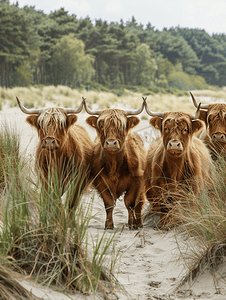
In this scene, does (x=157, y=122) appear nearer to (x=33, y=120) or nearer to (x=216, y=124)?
(x=216, y=124)

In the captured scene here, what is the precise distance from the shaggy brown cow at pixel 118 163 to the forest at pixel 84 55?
34034 mm

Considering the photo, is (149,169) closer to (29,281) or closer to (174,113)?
(174,113)

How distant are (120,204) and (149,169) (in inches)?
58.4

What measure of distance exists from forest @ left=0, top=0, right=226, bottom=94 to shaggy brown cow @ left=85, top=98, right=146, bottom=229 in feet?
112

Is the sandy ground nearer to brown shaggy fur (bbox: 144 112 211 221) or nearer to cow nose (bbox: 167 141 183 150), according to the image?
brown shaggy fur (bbox: 144 112 211 221)

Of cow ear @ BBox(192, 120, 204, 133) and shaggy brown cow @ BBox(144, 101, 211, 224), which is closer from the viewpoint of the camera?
shaggy brown cow @ BBox(144, 101, 211, 224)

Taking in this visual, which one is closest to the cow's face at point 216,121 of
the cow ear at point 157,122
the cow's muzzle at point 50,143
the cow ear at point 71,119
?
the cow ear at point 157,122

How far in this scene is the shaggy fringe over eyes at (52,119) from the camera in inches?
154

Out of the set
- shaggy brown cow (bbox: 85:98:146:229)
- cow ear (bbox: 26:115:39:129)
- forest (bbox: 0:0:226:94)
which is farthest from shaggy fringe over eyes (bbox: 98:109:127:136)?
forest (bbox: 0:0:226:94)

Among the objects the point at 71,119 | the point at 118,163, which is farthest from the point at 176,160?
the point at 71,119

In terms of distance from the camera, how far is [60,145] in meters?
3.97

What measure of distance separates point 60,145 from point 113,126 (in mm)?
617

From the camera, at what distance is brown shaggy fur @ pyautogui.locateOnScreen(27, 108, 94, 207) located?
153 inches

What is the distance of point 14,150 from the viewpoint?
457 centimetres
